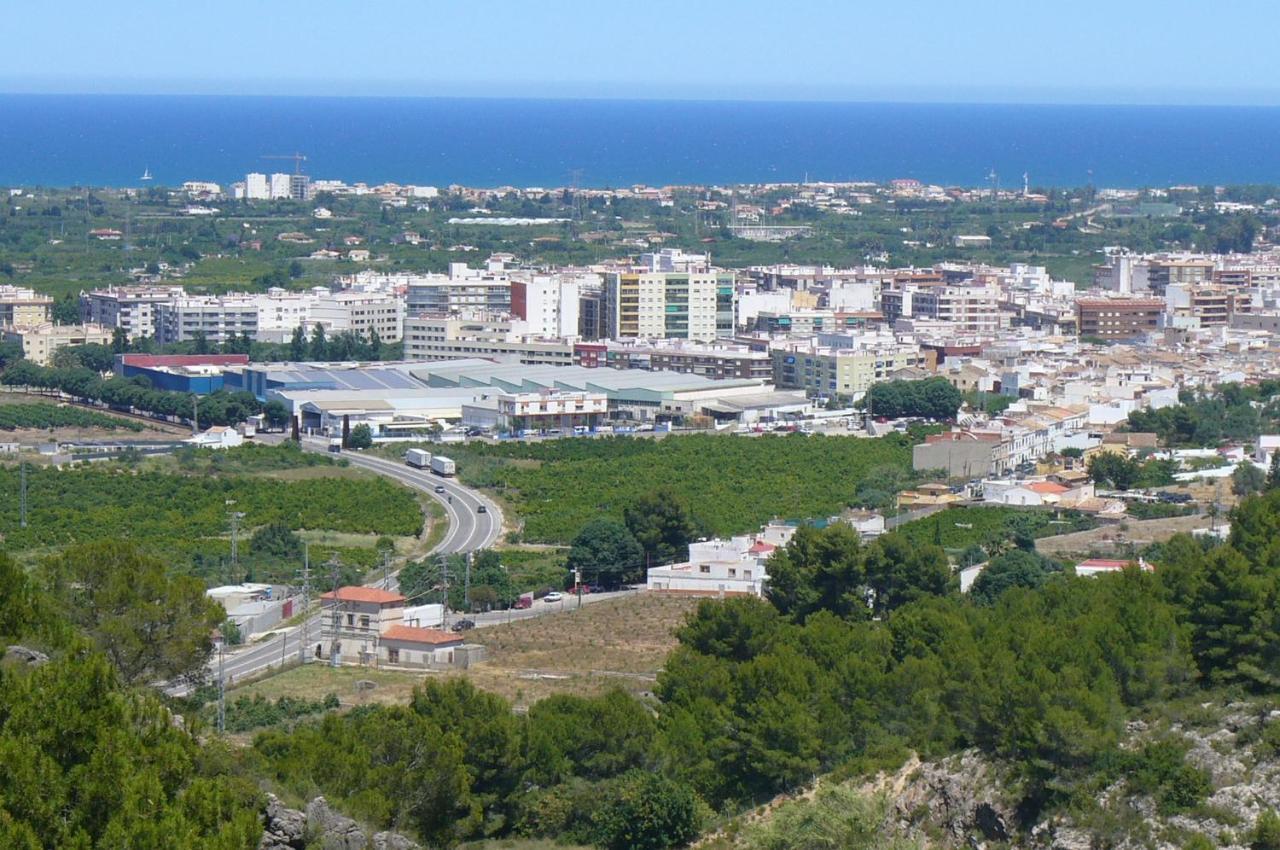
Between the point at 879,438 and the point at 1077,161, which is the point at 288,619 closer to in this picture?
the point at 879,438

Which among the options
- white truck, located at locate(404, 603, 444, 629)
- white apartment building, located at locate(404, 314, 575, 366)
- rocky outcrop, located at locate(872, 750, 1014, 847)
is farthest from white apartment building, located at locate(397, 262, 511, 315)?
rocky outcrop, located at locate(872, 750, 1014, 847)

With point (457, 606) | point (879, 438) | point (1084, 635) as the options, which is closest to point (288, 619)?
point (457, 606)

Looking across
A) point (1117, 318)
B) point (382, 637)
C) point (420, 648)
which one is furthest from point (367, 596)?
point (1117, 318)

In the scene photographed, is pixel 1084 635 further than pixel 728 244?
No

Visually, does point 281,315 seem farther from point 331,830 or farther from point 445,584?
point 331,830

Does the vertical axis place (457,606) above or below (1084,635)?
below
